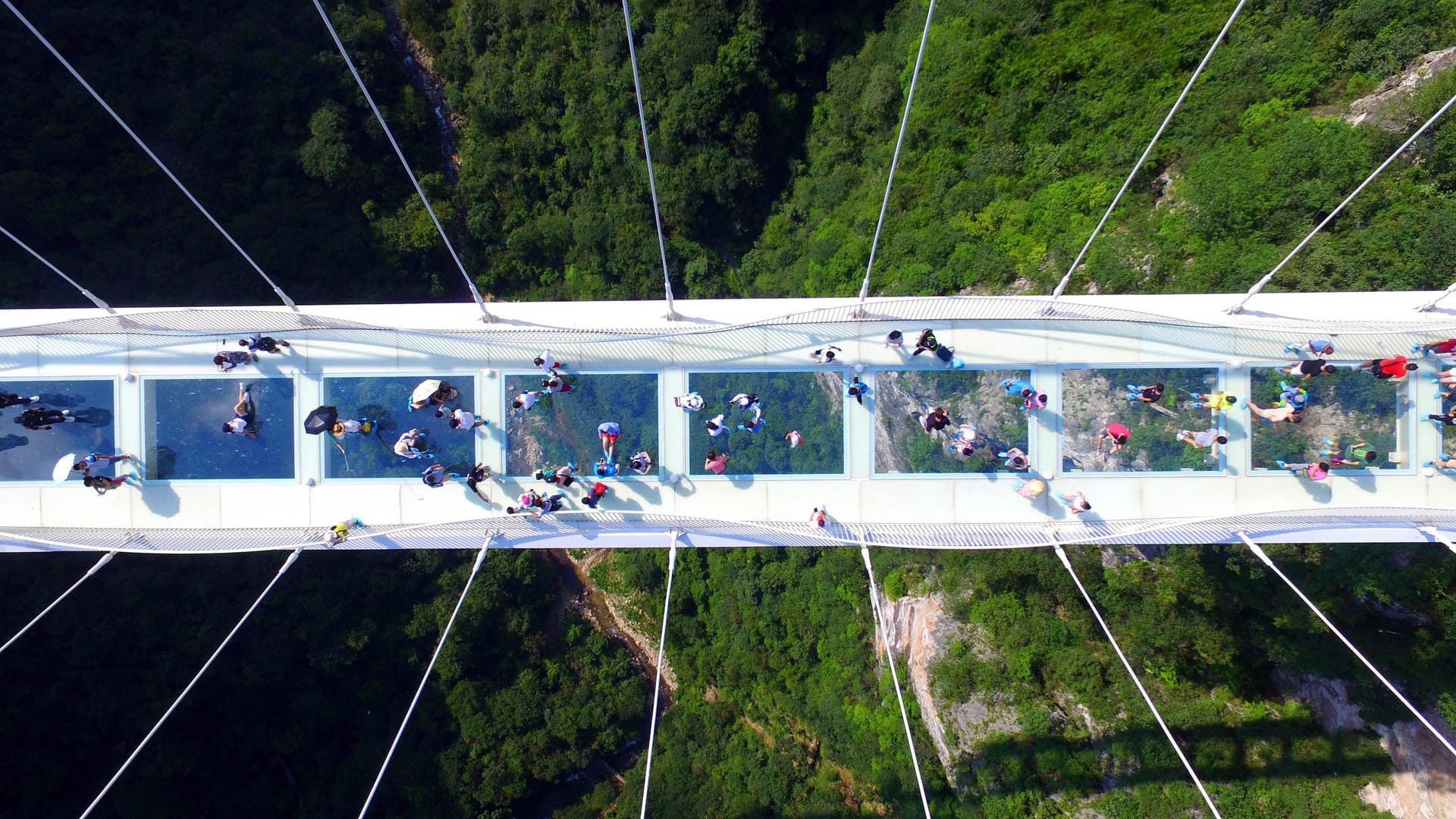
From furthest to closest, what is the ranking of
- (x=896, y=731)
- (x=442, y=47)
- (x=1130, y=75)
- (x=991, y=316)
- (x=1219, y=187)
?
(x=442, y=47) < (x=896, y=731) < (x=1130, y=75) < (x=1219, y=187) < (x=991, y=316)

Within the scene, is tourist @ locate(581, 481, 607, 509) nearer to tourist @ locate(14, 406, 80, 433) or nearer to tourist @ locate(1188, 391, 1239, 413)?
tourist @ locate(14, 406, 80, 433)

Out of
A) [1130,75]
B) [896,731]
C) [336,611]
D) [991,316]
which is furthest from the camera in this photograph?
[336,611]

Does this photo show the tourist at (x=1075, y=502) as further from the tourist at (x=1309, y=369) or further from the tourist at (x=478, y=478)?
the tourist at (x=478, y=478)

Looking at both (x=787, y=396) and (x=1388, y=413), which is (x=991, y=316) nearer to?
(x=787, y=396)

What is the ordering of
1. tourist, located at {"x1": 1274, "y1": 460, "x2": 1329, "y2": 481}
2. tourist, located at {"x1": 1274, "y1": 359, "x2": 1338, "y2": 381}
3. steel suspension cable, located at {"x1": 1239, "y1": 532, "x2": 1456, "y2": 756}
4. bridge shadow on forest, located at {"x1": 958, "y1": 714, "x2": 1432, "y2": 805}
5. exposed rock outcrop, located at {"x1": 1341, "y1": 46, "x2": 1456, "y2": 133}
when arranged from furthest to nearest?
1. bridge shadow on forest, located at {"x1": 958, "y1": 714, "x2": 1432, "y2": 805}
2. exposed rock outcrop, located at {"x1": 1341, "y1": 46, "x2": 1456, "y2": 133}
3. tourist, located at {"x1": 1274, "y1": 460, "x2": 1329, "y2": 481}
4. tourist, located at {"x1": 1274, "y1": 359, "x2": 1338, "y2": 381}
5. steel suspension cable, located at {"x1": 1239, "y1": 532, "x2": 1456, "y2": 756}

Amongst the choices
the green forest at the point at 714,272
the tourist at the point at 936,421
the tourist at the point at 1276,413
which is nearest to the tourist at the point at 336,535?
the green forest at the point at 714,272

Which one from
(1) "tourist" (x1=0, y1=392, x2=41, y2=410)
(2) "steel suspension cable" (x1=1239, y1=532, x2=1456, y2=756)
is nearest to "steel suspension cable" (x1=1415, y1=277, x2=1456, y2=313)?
(2) "steel suspension cable" (x1=1239, y1=532, x2=1456, y2=756)

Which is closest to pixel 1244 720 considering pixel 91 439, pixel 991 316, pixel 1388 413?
pixel 1388 413
